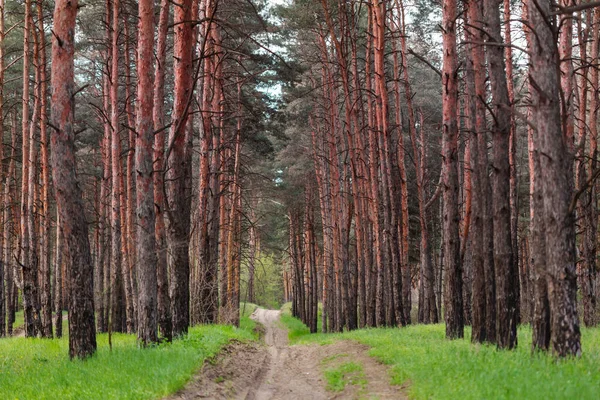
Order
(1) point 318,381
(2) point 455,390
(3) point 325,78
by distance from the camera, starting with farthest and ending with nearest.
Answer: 1. (3) point 325,78
2. (1) point 318,381
3. (2) point 455,390

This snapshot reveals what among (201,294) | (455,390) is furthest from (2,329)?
(455,390)

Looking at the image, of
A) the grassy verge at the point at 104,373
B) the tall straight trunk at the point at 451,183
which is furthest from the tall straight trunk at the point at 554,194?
the grassy verge at the point at 104,373

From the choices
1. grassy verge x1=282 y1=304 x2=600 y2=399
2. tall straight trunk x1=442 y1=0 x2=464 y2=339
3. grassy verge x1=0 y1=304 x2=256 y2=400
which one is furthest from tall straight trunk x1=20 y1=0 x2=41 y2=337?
tall straight trunk x1=442 y1=0 x2=464 y2=339

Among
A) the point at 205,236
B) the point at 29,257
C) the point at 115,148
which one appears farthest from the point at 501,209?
the point at 29,257

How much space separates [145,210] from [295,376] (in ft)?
13.8

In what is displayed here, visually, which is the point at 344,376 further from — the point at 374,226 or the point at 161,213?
the point at 374,226

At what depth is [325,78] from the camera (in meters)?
28.2

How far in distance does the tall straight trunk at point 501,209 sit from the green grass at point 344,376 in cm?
236

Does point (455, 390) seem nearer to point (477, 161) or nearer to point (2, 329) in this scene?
point (477, 161)

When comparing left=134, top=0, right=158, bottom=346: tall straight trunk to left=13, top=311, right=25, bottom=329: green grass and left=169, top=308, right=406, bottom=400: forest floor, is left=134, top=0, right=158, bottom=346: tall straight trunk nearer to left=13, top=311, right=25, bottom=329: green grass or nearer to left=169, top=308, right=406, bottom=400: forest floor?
left=169, top=308, right=406, bottom=400: forest floor

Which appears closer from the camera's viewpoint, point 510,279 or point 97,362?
point 97,362

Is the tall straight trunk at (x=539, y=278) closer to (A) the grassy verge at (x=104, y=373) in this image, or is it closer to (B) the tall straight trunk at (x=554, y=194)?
(B) the tall straight trunk at (x=554, y=194)

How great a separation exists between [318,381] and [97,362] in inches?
146

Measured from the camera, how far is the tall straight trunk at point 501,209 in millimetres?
9305
